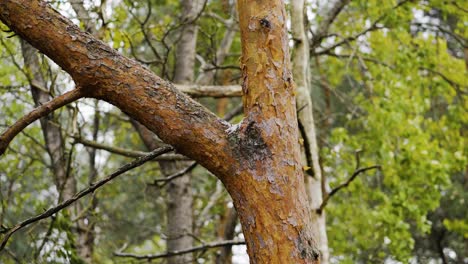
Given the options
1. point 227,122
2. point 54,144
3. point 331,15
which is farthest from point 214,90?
point 54,144

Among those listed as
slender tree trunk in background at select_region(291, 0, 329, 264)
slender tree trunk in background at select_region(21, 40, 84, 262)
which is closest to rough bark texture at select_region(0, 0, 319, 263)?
slender tree trunk in background at select_region(291, 0, 329, 264)

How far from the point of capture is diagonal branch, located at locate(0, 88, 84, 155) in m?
2.30

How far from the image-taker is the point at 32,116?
2332 millimetres

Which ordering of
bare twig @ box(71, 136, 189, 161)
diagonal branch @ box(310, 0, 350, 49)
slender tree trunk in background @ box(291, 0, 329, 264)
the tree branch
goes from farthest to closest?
diagonal branch @ box(310, 0, 350, 49) → bare twig @ box(71, 136, 189, 161) → the tree branch → slender tree trunk in background @ box(291, 0, 329, 264)

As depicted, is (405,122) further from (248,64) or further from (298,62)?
(248,64)

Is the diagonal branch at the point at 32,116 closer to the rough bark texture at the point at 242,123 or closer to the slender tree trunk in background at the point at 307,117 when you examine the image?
the rough bark texture at the point at 242,123

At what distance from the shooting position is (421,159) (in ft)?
22.5

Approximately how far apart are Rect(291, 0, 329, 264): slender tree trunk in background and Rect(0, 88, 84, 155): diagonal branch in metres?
2.11

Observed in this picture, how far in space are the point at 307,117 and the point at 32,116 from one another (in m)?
2.62

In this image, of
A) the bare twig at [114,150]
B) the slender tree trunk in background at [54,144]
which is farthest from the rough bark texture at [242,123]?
→ the slender tree trunk in background at [54,144]

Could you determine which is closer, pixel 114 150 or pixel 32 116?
pixel 32 116

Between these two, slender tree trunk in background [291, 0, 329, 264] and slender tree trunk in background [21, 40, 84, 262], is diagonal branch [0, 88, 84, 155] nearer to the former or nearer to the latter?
slender tree trunk in background [291, 0, 329, 264]

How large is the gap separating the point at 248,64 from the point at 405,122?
5.31 meters

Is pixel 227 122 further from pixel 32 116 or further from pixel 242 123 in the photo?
pixel 32 116
